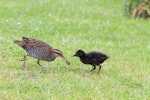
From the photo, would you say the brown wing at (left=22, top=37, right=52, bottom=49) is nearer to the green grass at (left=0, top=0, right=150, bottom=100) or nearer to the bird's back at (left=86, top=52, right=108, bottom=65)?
the green grass at (left=0, top=0, right=150, bottom=100)

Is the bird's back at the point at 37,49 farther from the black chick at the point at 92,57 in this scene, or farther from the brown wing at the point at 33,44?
the black chick at the point at 92,57

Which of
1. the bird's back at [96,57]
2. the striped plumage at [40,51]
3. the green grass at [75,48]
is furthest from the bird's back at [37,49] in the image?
the bird's back at [96,57]

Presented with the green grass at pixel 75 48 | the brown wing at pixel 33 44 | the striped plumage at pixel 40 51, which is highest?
the brown wing at pixel 33 44

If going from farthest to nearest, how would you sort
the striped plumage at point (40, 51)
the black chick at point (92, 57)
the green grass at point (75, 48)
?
the black chick at point (92, 57) → the striped plumage at point (40, 51) → the green grass at point (75, 48)

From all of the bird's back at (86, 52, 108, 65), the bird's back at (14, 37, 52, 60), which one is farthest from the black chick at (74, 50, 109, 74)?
the bird's back at (14, 37, 52, 60)

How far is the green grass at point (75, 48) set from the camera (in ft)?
32.0

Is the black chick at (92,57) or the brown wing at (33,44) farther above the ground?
the brown wing at (33,44)

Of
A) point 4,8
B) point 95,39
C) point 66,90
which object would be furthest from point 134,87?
point 4,8

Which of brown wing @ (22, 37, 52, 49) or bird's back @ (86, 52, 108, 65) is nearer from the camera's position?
brown wing @ (22, 37, 52, 49)

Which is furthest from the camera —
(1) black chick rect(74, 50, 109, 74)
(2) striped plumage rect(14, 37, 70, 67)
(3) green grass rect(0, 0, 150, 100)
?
(1) black chick rect(74, 50, 109, 74)

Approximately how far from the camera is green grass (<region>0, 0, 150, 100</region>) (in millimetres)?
9758

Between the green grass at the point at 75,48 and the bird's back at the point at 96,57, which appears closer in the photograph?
the green grass at the point at 75,48

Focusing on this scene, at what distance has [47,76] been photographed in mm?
10617

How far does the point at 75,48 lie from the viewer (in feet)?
44.0
